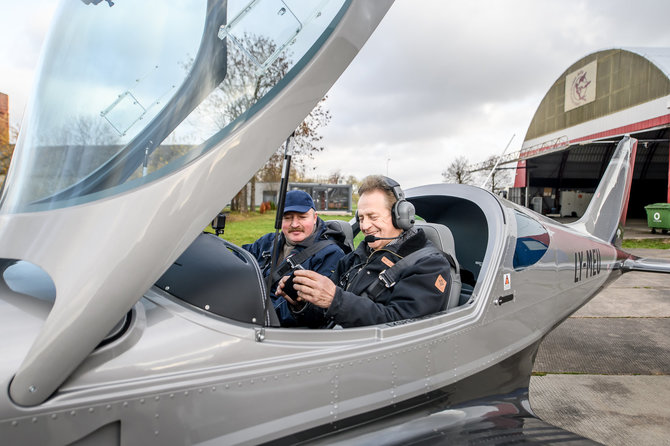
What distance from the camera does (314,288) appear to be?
1.48 metres

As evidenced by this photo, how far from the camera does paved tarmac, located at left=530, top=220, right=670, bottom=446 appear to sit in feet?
7.32

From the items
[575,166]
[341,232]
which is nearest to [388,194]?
[341,232]

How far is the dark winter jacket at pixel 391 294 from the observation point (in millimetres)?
1557

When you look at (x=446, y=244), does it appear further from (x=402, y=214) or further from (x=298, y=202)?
(x=298, y=202)

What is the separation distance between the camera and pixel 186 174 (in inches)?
38.7

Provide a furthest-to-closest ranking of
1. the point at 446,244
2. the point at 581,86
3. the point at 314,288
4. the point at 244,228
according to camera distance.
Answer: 1. the point at 581,86
2. the point at 244,228
3. the point at 446,244
4. the point at 314,288

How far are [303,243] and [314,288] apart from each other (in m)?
1.21

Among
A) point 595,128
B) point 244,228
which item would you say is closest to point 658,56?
point 595,128

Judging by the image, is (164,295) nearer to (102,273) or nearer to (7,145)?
(102,273)

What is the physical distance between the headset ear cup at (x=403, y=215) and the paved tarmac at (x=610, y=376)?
1.51 meters

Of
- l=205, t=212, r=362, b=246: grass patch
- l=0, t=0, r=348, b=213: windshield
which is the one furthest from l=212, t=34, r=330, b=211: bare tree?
l=205, t=212, r=362, b=246: grass patch

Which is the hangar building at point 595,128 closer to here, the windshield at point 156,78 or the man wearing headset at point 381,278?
the man wearing headset at point 381,278

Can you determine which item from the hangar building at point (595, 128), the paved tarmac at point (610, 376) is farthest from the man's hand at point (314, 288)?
the hangar building at point (595, 128)

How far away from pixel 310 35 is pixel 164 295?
0.92 m
